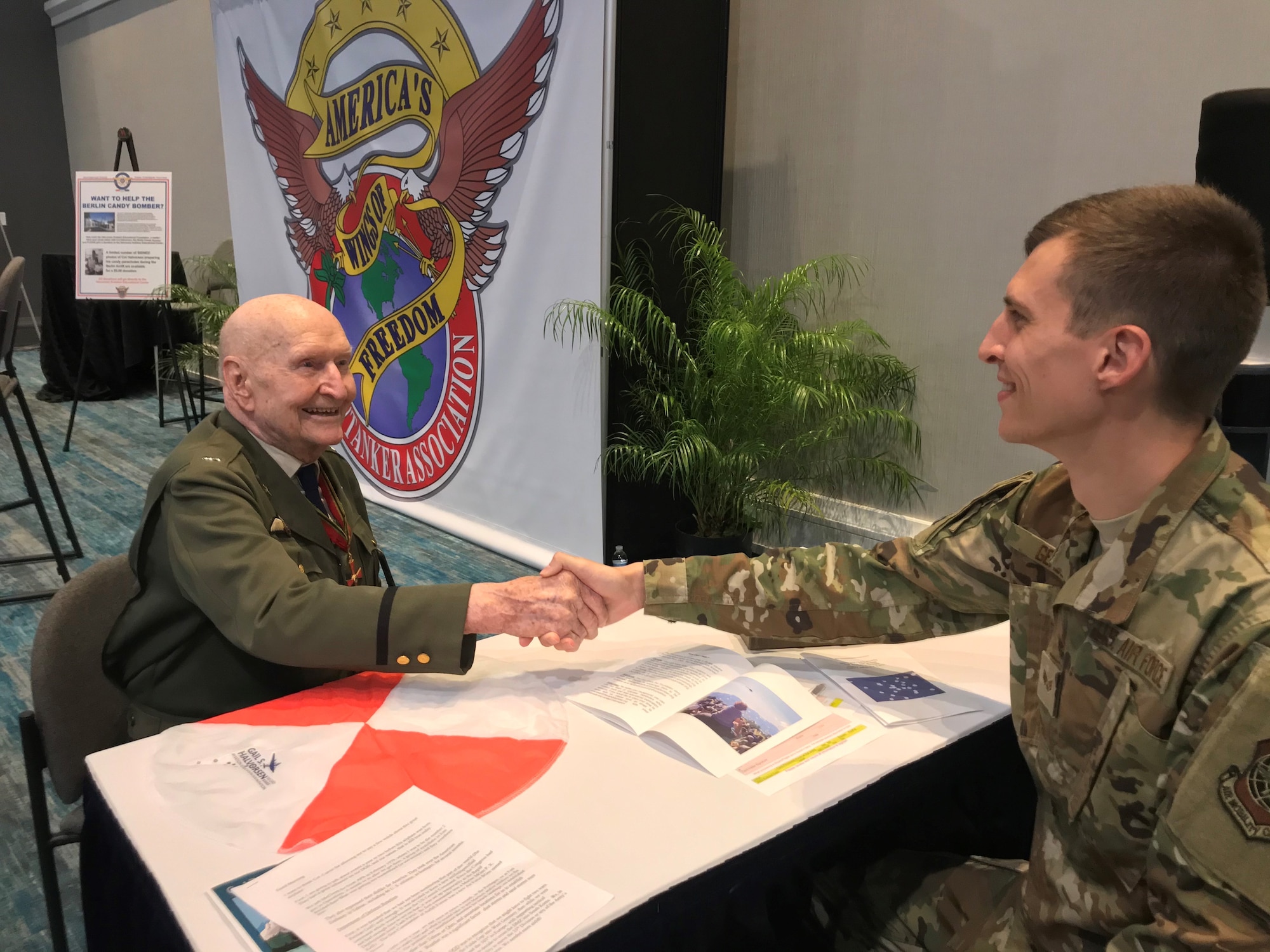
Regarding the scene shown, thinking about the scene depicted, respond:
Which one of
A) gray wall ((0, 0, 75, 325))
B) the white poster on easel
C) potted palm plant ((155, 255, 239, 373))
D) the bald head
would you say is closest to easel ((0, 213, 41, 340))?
gray wall ((0, 0, 75, 325))

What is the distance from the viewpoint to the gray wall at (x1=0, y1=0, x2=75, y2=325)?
9445mm

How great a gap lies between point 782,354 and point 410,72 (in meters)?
2.13

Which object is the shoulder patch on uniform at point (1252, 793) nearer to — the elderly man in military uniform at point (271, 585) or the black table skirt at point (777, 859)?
the black table skirt at point (777, 859)

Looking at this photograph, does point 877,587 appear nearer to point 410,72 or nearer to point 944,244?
point 944,244

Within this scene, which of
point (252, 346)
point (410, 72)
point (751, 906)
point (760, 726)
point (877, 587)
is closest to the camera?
point (751, 906)

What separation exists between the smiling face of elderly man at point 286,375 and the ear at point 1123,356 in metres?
1.22

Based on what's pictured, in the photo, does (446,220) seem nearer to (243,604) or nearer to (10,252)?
(243,604)

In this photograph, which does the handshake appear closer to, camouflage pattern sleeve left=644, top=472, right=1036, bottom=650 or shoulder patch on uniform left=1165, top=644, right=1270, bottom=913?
camouflage pattern sleeve left=644, top=472, right=1036, bottom=650

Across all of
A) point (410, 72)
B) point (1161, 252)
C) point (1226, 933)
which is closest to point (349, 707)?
point (1226, 933)

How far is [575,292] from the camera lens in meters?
3.38

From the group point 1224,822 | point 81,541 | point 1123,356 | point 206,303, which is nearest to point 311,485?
point 1123,356

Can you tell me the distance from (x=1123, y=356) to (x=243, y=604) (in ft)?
3.94

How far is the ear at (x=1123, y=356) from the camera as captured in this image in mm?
981

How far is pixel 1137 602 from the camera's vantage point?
0.99m
